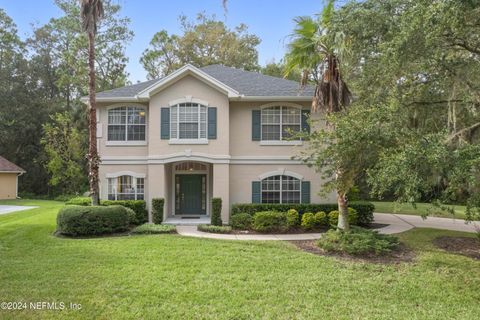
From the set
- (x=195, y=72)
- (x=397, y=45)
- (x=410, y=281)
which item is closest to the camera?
(x=410, y=281)

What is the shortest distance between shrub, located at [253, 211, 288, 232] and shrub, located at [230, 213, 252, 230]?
35 centimetres

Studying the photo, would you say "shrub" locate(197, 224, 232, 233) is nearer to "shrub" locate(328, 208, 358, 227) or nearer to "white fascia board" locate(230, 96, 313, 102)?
"shrub" locate(328, 208, 358, 227)

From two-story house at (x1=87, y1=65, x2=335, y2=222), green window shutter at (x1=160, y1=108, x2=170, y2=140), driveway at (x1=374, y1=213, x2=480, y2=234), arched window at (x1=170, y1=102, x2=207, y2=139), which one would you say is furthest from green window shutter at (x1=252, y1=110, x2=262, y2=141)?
driveway at (x1=374, y1=213, x2=480, y2=234)

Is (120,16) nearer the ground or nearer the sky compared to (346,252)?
nearer the sky

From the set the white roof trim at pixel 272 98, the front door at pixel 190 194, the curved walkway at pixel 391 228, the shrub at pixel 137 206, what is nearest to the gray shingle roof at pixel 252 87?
the white roof trim at pixel 272 98

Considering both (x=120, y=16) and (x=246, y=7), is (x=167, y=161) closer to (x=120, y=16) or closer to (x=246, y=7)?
(x=246, y=7)

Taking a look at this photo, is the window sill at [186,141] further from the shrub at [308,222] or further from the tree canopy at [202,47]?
the tree canopy at [202,47]

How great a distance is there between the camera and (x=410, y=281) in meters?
7.34

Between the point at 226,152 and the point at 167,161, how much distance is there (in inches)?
100

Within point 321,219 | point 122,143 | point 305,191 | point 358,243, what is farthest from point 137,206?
point 358,243

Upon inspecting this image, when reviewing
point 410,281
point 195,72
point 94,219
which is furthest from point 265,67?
point 410,281

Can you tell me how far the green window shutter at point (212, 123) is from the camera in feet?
47.9

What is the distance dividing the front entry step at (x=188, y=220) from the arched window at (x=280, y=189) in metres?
2.77

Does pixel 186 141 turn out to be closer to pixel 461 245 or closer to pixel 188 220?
pixel 188 220
